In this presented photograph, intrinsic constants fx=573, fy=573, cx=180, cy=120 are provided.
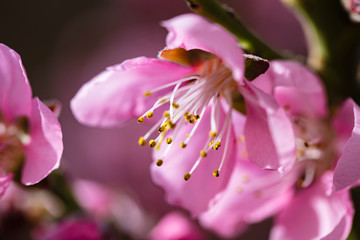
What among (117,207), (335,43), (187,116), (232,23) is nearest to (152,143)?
(187,116)

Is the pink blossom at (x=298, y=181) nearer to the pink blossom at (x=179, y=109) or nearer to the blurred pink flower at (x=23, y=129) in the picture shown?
the pink blossom at (x=179, y=109)

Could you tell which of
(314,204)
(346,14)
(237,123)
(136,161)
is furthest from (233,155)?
(136,161)

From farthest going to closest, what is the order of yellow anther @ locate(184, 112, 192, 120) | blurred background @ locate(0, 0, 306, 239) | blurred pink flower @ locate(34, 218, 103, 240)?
blurred background @ locate(0, 0, 306, 239) < blurred pink flower @ locate(34, 218, 103, 240) < yellow anther @ locate(184, 112, 192, 120)

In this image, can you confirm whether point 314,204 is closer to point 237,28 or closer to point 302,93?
point 302,93

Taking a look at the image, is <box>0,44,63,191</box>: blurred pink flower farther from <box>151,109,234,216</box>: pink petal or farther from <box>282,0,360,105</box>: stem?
<box>282,0,360,105</box>: stem

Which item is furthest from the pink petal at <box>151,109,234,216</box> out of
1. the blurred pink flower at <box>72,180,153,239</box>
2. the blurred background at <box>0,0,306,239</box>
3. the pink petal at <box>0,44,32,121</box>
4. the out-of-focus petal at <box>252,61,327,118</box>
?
the blurred background at <box>0,0,306,239</box>

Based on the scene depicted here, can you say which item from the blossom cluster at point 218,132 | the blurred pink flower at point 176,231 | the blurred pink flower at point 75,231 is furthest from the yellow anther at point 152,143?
the blurred pink flower at point 176,231
